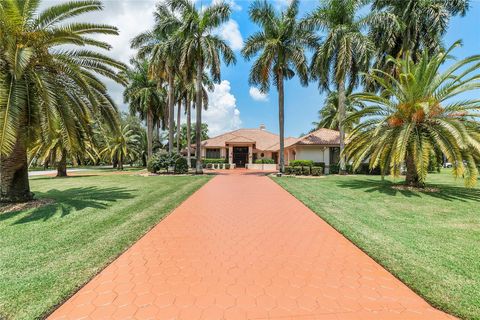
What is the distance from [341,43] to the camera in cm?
1892

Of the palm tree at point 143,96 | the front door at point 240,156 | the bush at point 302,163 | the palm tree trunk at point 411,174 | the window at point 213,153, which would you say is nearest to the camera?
the palm tree trunk at point 411,174

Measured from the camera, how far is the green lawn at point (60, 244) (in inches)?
129

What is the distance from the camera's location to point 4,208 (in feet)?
25.7

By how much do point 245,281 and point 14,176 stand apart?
9358mm

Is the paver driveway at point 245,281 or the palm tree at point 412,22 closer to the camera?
the paver driveway at point 245,281

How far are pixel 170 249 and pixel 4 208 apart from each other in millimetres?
6922

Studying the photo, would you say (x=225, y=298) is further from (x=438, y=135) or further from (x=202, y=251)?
(x=438, y=135)

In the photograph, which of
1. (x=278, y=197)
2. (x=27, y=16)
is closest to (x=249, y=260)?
(x=278, y=197)

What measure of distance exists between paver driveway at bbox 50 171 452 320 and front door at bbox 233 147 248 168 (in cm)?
3148

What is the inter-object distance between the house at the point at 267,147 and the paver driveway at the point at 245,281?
2070 cm

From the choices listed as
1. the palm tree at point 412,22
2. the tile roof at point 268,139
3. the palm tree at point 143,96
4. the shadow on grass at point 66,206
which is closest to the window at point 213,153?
the tile roof at point 268,139

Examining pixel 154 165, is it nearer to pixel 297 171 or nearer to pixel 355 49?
pixel 297 171

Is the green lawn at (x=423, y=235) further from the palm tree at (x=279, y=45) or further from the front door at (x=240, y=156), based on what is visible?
the front door at (x=240, y=156)

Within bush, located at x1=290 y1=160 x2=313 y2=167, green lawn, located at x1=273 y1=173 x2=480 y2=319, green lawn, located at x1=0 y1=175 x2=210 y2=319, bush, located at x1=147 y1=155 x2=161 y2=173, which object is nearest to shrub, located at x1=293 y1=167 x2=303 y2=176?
bush, located at x1=290 y1=160 x2=313 y2=167
